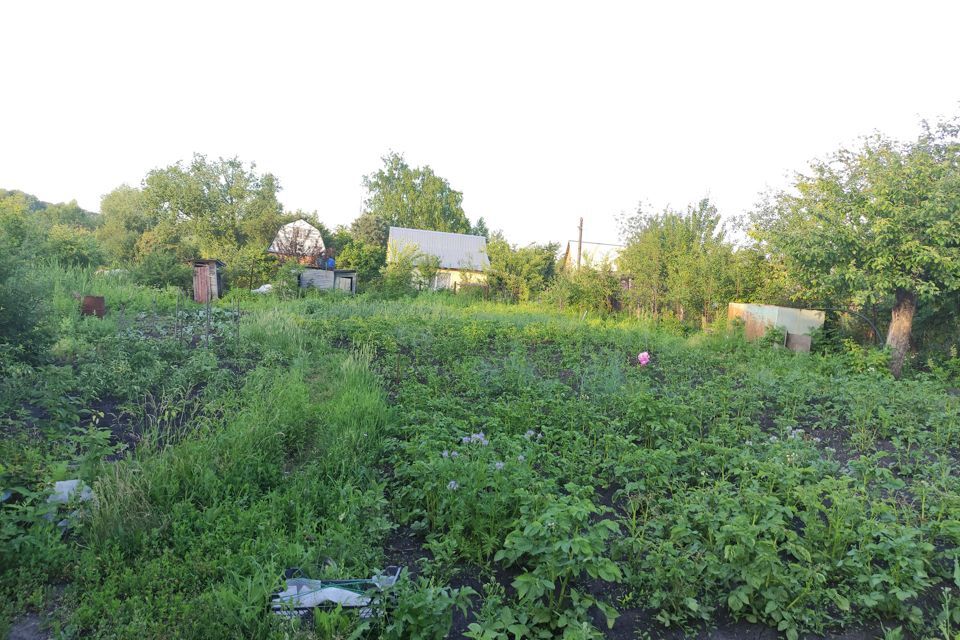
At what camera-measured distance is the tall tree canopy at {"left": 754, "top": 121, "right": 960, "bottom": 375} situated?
29.0 feet

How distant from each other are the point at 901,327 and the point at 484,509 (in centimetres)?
1027

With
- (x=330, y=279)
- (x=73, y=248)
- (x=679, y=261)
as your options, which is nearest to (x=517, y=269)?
(x=330, y=279)

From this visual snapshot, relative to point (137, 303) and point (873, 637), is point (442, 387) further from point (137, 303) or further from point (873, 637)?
point (137, 303)

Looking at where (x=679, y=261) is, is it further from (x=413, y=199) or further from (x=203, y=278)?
(x=413, y=199)

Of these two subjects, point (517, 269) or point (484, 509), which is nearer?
point (484, 509)

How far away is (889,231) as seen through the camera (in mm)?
9078

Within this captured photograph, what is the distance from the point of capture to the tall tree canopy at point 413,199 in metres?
49.8

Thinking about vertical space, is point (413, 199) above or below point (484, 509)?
above

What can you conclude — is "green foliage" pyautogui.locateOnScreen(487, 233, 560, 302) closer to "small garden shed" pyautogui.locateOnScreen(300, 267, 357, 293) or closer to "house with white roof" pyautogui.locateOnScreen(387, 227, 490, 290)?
"small garden shed" pyautogui.locateOnScreen(300, 267, 357, 293)

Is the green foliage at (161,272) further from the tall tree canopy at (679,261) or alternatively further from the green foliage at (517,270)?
the tall tree canopy at (679,261)

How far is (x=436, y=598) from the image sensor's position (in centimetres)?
231

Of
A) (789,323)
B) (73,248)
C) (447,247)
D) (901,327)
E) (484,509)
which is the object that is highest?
(447,247)

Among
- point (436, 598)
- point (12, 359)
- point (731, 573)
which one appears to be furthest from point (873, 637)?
point (12, 359)

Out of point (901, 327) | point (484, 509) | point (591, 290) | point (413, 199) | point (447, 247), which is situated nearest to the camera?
point (484, 509)
